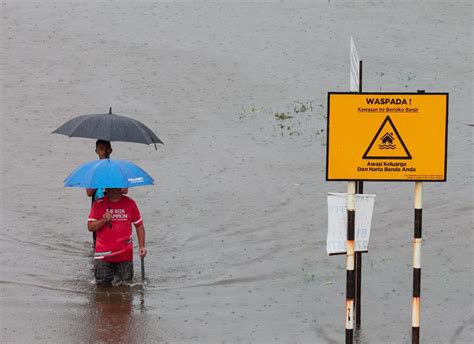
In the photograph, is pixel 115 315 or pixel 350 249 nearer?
pixel 350 249

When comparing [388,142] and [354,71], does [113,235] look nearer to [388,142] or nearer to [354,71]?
[354,71]

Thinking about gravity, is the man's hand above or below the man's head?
below

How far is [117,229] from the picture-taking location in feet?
32.5

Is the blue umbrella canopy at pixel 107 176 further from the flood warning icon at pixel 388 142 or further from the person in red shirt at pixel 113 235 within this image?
the flood warning icon at pixel 388 142

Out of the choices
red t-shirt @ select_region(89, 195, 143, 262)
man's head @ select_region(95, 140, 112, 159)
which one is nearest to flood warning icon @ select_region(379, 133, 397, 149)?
red t-shirt @ select_region(89, 195, 143, 262)

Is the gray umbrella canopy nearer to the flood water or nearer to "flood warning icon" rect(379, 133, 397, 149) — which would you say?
the flood water

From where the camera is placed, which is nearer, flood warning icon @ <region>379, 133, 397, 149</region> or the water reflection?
flood warning icon @ <region>379, 133, 397, 149</region>

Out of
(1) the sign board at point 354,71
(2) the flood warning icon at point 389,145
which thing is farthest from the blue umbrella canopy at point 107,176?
(2) the flood warning icon at point 389,145

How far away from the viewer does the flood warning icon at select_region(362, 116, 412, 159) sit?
24.3 feet

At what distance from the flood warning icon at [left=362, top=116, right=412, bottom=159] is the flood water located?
6.23ft

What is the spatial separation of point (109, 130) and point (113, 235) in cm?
116

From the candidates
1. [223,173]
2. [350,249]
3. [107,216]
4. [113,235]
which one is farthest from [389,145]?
[223,173]

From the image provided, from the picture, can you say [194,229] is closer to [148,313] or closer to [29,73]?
[148,313]

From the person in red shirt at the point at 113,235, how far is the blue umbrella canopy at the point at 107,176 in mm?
209
